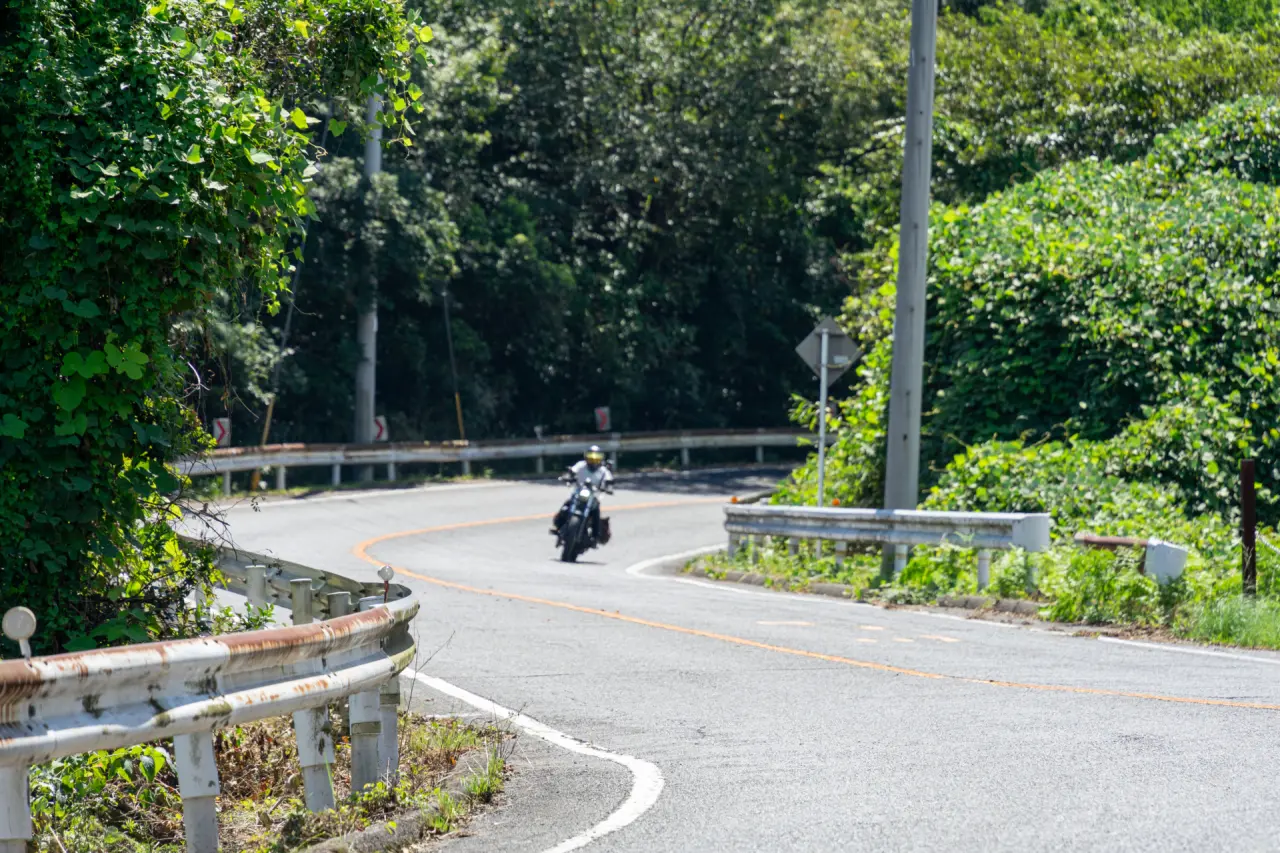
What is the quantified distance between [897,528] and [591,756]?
915 centimetres

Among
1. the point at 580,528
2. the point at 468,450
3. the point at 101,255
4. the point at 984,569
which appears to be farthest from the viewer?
the point at 468,450

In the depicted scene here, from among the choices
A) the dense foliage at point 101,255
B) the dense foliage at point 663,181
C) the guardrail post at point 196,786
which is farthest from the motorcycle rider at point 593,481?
the guardrail post at point 196,786

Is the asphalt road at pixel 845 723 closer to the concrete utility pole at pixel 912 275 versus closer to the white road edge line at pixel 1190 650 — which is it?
the white road edge line at pixel 1190 650

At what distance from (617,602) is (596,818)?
26.7 feet

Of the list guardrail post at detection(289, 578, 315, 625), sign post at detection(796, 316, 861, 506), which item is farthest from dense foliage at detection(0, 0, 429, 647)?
sign post at detection(796, 316, 861, 506)

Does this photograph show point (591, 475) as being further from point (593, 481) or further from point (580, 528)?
point (580, 528)

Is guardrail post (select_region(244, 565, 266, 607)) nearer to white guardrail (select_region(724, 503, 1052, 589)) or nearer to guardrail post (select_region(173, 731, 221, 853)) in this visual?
guardrail post (select_region(173, 731, 221, 853))

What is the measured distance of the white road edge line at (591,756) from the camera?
20.8 ft

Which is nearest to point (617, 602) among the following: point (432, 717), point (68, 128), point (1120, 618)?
point (1120, 618)

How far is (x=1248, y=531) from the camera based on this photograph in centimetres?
1366

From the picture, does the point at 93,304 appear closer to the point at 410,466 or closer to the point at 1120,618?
the point at 1120,618

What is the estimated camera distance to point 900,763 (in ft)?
24.1

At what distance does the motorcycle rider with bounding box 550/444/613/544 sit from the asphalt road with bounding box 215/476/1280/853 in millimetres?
4988

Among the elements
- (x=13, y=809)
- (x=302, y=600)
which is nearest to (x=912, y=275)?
(x=302, y=600)
